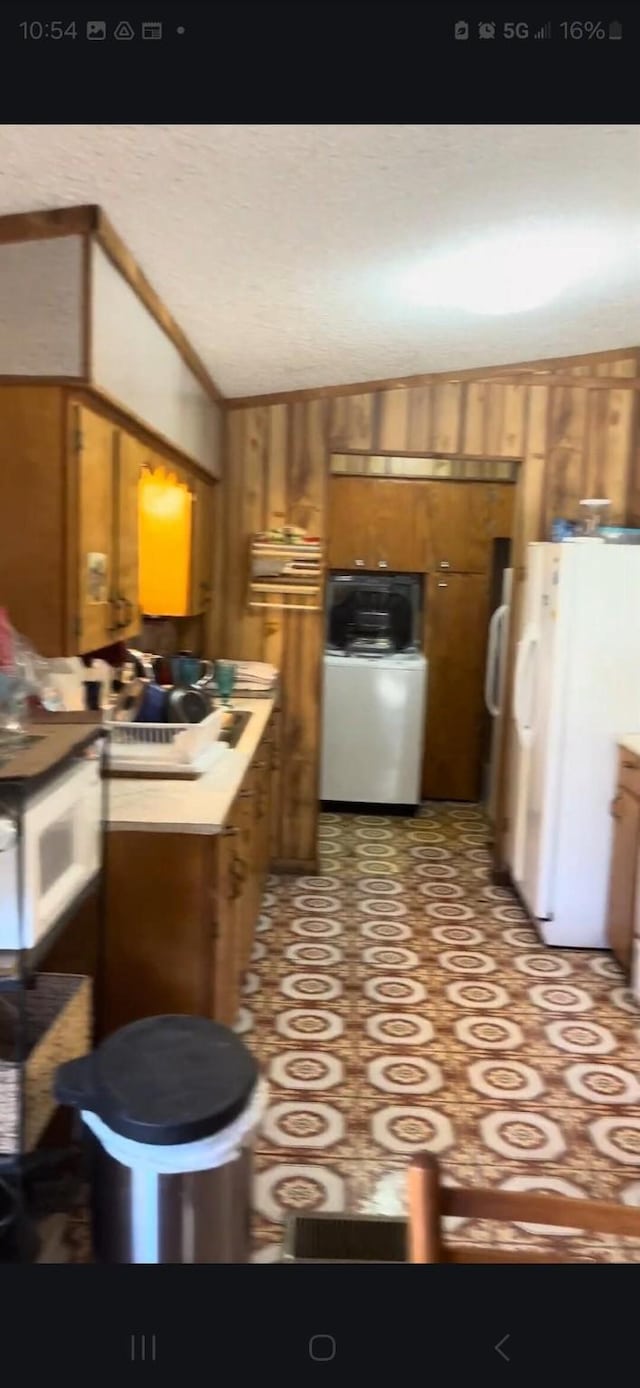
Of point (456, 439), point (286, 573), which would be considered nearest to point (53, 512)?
point (286, 573)

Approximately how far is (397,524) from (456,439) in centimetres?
133

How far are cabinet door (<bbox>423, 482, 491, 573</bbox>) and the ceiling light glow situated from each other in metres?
2.50

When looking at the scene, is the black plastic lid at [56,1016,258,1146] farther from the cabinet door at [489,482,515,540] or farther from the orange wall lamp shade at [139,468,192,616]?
the cabinet door at [489,482,515,540]

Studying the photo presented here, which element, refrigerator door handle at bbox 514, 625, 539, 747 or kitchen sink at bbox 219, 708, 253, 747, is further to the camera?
refrigerator door handle at bbox 514, 625, 539, 747

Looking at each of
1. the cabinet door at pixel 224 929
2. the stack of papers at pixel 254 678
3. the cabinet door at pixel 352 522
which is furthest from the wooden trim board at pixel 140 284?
the cabinet door at pixel 352 522

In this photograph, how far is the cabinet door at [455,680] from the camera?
5.69 metres

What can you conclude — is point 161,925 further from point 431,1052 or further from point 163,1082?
point 431,1052

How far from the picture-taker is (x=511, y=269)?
262 centimetres

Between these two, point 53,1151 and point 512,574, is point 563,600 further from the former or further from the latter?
point 53,1151

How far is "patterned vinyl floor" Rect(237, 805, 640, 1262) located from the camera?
228 centimetres

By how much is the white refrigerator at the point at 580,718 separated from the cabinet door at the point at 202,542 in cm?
141

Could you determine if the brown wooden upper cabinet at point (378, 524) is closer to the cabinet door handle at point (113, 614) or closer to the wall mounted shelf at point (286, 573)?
the wall mounted shelf at point (286, 573)

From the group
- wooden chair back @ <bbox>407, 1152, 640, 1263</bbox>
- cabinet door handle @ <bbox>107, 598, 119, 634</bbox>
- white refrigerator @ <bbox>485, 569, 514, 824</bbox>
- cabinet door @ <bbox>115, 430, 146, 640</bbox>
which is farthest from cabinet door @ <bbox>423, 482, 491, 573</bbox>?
wooden chair back @ <bbox>407, 1152, 640, 1263</bbox>
